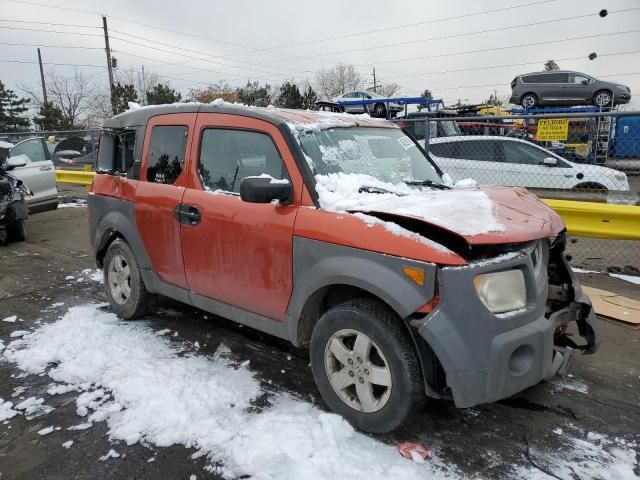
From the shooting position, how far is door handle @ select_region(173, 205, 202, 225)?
12.2 feet

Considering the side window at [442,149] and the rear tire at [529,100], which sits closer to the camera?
the side window at [442,149]

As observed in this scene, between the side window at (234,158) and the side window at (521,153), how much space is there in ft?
27.9

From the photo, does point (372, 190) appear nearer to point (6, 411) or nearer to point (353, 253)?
point (353, 253)

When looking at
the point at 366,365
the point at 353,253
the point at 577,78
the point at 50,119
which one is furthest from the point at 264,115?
the point at 50,119

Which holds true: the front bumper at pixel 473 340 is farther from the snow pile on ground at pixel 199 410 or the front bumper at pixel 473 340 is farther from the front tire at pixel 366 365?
the snow pile on ground at pixel 199 410

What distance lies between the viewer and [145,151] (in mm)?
4332

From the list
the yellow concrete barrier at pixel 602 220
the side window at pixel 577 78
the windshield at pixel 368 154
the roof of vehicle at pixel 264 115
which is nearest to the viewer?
the windshield at pixel 368 154

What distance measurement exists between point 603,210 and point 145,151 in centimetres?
530

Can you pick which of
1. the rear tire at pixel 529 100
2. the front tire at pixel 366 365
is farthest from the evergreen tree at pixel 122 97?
the front tire at pixel 366 365

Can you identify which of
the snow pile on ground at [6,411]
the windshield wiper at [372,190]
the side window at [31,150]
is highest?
the side window at [31,150]

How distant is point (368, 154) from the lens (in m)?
3.66

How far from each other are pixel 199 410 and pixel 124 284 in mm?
2008

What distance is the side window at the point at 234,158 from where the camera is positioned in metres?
3.38

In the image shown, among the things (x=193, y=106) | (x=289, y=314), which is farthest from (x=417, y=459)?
(x=193, y=106)
